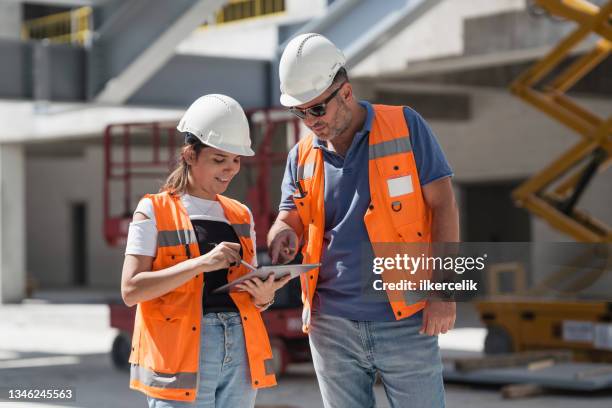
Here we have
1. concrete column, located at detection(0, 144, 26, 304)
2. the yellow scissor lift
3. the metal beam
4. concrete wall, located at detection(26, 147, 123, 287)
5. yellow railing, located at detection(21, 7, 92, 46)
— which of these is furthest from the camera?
concrete wall, located at detection(26, 147, 123, 287)

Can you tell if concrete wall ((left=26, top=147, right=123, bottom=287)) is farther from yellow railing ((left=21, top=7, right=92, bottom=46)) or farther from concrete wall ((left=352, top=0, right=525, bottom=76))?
concrete wall ((left=352, top=0, right=525, bottom=76))

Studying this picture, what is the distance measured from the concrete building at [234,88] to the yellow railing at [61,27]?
0.28 metres

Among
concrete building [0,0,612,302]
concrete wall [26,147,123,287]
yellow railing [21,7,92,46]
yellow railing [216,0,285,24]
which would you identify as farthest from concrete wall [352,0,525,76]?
concrete wall [26,147,123,287]

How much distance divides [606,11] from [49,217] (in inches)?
964

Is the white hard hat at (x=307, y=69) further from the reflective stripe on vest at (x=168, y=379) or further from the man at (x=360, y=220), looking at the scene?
the reflective stripe on vest at (x=168, y=379)

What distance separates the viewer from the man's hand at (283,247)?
4184 millimetres

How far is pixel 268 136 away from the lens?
516 inches

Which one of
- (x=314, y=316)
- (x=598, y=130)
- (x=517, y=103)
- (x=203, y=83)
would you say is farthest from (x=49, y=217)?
(x=314, y=316)

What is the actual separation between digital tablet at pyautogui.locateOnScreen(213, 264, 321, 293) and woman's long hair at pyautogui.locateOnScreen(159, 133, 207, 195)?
38 centimetres

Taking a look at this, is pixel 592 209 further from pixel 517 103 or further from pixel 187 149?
pixel 187 149

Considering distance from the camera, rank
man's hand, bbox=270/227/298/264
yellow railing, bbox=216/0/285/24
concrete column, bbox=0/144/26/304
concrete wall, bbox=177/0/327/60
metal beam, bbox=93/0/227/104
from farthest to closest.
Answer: concrete column, bbox=0/144/26/304, yellow railing, bbox=216/0/285/24, concrete wall, bbox=177/0/327/60, metal beam, bbox=93/0/227/104, man's hand, bbox=270/227/298/264

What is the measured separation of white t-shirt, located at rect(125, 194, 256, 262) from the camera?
12.8ft

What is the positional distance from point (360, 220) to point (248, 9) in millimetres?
17362

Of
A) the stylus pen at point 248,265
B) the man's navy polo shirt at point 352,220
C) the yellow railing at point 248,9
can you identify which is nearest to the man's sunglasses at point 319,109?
the man's navy polo shirt at point 352,220
